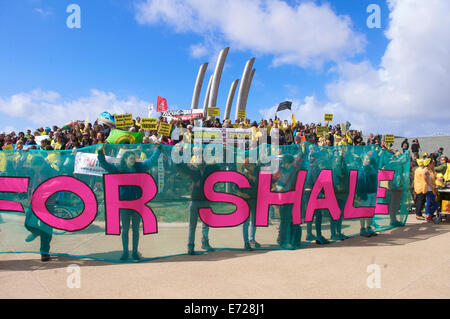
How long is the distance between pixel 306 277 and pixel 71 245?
4.16 m

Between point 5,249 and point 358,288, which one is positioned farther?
point 5,249

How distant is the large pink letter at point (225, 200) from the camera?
19.6 feet

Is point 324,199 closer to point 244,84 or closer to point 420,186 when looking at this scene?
point 420,186

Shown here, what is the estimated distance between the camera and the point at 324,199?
6844 mm

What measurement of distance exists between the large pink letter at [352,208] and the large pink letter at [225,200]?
2.63 m

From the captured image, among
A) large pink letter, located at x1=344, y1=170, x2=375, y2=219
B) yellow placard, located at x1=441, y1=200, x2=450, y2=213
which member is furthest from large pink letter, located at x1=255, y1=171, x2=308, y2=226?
yellow placard, located at x1=441, y1=200, x2=450, y2=213

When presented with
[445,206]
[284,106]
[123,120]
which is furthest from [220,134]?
[284,106]

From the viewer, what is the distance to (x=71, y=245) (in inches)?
221

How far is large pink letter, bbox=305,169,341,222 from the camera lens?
21.9 ft

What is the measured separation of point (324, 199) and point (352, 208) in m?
0.94

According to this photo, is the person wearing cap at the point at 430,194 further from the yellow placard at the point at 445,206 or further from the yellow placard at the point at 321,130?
the yellow placard at the point at 321,130

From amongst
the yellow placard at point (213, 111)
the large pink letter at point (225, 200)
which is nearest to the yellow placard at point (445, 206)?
the large pink letter at point (225, 200)

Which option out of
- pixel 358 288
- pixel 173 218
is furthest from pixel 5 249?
pixel 358 288

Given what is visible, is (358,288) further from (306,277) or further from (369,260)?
(369,260)
